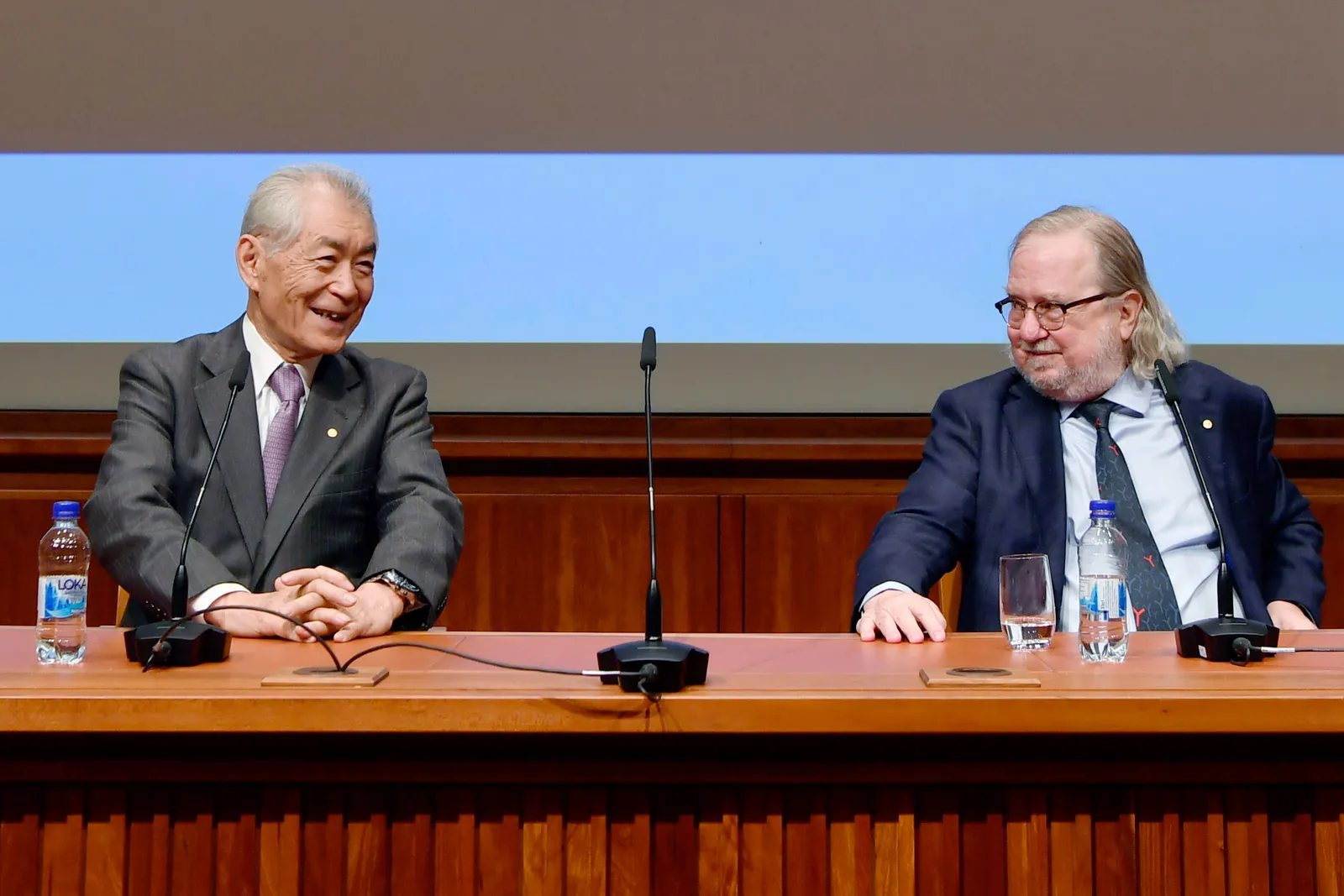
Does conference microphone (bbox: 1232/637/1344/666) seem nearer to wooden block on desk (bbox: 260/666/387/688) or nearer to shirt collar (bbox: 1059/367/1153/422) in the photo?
shirt collar (bbox: 1059/367/1153/422)

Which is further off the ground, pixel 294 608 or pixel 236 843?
pixel 294 608

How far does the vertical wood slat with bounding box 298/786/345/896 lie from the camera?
122cm

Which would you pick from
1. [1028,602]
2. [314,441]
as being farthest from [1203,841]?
[314,441]

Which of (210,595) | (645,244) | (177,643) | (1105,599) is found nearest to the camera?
(177,643)

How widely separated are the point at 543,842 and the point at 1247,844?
0.72m

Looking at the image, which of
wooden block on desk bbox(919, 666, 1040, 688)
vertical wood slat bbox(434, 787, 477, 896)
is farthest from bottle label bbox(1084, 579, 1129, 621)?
vertical wood slat bbox(434, 787, 477, 896)

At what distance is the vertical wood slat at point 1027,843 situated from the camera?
1227mm

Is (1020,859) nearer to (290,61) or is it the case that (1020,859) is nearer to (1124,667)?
(1124,667)

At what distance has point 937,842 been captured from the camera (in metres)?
1.23

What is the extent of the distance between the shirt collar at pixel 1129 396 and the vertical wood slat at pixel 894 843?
1.11 metres

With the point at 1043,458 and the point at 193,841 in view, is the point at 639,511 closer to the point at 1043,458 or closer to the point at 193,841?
the point at 1043,458

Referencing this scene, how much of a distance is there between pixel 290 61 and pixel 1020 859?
271 centimetres

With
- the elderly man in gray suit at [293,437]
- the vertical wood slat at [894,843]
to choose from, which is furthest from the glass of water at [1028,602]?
the elderly man in gray suit at [293,437]

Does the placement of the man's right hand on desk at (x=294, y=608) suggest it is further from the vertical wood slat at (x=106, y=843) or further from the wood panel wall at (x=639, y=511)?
the wood panel wall at (x=639, y=511)
